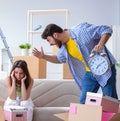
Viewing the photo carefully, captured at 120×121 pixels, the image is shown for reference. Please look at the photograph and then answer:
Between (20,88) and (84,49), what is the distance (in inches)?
39.5

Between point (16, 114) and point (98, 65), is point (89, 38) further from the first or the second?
point (16, 114)

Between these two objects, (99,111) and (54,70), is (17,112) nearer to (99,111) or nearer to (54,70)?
(99,111)

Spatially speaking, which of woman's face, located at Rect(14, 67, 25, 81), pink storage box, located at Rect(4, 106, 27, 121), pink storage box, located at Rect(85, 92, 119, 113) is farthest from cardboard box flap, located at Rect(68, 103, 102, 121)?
woman's face, located at Rect(14, 67, 25, 81)

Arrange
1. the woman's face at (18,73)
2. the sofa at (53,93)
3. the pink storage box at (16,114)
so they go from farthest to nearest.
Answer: the sofa at (53,93), the woman's face at (18,73), the pink storage box at (16,114)

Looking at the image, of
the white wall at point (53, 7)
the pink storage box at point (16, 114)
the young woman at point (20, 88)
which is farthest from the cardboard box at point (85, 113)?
the white wall at point (53, 7)

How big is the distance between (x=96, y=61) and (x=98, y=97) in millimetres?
320

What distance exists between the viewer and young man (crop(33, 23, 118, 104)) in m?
1.94

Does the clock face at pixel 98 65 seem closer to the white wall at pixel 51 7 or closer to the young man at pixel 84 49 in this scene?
the young man at pixel 84 49

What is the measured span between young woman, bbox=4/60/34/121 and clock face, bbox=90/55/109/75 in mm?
881

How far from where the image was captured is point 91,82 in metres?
2.06

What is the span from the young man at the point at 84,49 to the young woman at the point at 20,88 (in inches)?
23.7

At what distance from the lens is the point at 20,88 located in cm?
273

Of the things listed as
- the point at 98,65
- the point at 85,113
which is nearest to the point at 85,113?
the point at 85,113

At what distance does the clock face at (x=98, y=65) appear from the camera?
1919 mm
